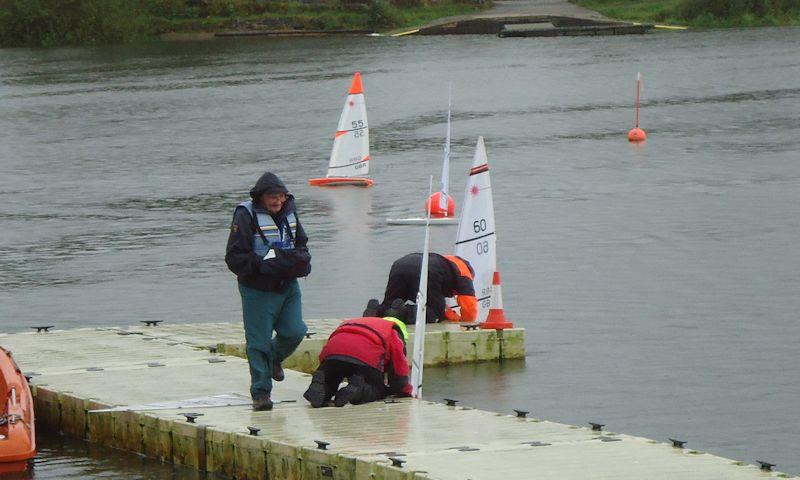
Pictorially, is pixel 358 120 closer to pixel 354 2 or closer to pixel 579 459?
pixel 579 459

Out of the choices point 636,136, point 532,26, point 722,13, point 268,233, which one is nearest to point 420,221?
point 636,136

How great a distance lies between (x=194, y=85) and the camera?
84500 mm

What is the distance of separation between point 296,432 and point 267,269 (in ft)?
4.75

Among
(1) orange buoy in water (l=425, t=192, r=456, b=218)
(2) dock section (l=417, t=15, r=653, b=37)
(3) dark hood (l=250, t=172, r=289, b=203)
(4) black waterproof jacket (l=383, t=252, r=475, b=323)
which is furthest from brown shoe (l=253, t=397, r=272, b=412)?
(2) dock section (l=417, t=15, r=653, b=37)

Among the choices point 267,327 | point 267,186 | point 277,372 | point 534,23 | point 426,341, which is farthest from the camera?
point 534,23

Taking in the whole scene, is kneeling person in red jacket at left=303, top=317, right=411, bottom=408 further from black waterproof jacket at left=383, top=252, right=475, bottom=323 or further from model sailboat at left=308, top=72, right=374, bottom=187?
model sailboat at left=308, top=72, right=374, bottom=187

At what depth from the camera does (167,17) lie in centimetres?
12812

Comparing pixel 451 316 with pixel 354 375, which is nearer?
pixel 354 375

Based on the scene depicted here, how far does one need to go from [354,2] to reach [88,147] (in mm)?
72021

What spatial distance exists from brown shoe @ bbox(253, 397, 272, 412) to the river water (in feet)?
2.87

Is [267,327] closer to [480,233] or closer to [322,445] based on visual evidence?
[322,445]

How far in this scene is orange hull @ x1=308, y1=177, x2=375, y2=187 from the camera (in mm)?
42344

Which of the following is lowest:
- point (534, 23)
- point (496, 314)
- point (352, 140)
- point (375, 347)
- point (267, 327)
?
point (534, 23)

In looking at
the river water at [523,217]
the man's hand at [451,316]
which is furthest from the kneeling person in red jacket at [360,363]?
the man's hand at [451,316]
